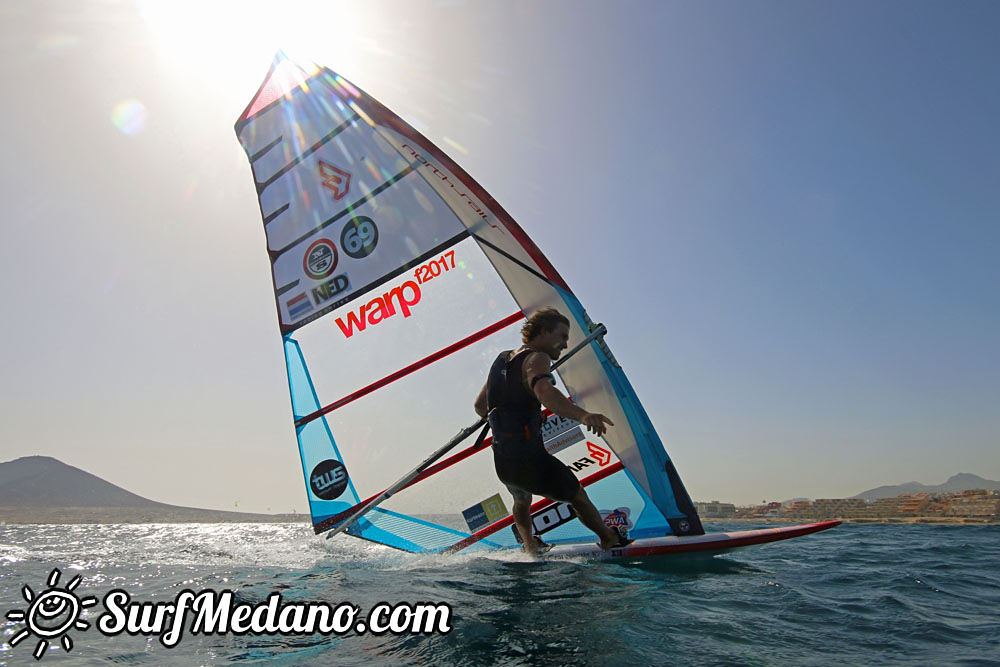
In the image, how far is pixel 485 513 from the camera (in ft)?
14.8

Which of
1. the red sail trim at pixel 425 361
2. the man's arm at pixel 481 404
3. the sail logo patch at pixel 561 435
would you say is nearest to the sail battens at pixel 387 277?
the red sail trim at pixel 425 361

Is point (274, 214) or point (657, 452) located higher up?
point (274, 214)

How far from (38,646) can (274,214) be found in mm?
4467

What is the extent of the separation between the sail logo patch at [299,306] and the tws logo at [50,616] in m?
2.85

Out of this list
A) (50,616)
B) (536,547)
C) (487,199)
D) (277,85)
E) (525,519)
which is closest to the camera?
(50,616)

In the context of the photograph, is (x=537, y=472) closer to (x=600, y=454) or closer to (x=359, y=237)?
(x=600, y=454)

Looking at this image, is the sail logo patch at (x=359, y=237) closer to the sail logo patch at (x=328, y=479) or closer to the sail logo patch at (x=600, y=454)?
the sail logo patch at (x=328, y=479)

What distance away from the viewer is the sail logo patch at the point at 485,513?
4.49m

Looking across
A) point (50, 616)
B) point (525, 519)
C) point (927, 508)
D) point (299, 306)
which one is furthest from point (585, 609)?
point (927, 508)

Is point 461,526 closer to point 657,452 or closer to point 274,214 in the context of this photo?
point 657,452

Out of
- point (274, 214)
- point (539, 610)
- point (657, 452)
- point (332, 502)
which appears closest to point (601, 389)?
point (657, 452)

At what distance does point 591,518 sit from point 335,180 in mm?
4127

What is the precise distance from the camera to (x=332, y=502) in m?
4.92

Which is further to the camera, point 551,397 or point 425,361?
point 425,361
